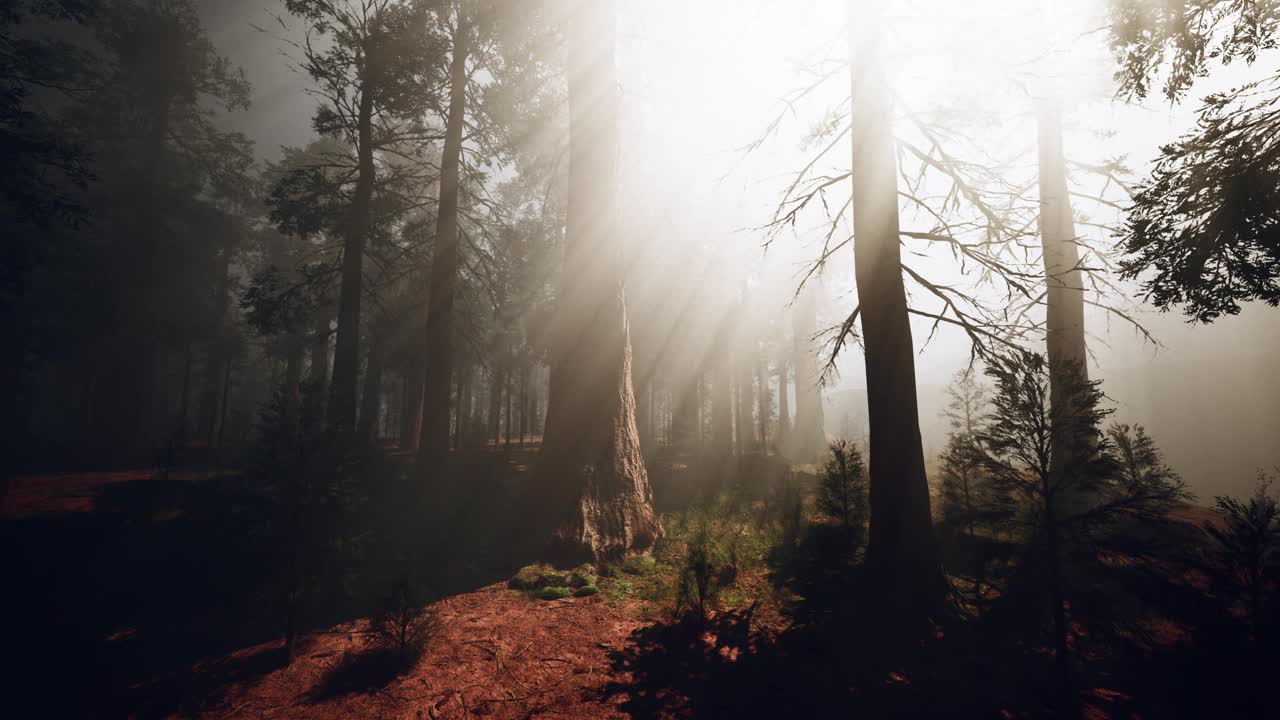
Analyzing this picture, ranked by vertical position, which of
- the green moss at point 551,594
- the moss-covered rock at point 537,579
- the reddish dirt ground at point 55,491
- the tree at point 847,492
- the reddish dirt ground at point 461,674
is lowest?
the reddish dirt ground at point 461,674

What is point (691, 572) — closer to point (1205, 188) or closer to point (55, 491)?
point (1205, 188)

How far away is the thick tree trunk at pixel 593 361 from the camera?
677cm

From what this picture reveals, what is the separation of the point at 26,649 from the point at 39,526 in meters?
4.65

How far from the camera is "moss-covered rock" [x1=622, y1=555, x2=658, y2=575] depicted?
6.29 m

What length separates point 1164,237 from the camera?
5.13 m

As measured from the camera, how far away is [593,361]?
7.46 m

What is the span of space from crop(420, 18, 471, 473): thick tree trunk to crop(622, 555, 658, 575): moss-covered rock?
6374 millimetres

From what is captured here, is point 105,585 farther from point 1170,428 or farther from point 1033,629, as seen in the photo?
point 1170,428

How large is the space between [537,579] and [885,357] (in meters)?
5.59

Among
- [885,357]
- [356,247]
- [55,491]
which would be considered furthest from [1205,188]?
[55,491]

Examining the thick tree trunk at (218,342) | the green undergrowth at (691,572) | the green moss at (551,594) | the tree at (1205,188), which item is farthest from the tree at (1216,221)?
the thick tree trunk at (218,342)

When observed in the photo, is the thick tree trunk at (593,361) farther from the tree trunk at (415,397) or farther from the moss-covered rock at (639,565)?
the tree trunk at (415,397)

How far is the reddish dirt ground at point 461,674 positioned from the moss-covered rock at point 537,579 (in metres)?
0.58

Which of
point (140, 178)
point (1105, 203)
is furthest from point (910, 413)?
point (140, 178)
